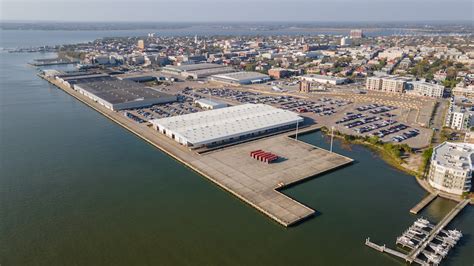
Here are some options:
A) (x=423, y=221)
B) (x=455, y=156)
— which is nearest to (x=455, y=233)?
(x=423, y=221)

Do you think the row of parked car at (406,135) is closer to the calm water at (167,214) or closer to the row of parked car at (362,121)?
the calm water at (167,214)

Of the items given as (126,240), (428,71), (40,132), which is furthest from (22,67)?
(428,71)

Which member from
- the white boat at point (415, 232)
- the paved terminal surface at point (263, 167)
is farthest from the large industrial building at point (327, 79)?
the white boat at point (415, 232)

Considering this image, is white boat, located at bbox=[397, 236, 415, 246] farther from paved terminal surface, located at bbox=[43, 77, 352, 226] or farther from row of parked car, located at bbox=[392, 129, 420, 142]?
row of parked car, located at bbox=[392, 129, 420, 142]

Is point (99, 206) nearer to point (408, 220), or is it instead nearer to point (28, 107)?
point (408, 220)

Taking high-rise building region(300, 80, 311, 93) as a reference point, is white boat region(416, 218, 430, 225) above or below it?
below

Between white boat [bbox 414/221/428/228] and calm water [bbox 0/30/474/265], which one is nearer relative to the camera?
calm water [bbox 0/30/474/265]

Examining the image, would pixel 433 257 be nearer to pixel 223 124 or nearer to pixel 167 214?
pixel 167 214

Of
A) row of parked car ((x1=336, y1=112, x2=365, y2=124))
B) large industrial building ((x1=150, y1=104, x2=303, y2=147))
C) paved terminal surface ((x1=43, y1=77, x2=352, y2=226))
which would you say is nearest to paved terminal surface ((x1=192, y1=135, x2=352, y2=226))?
paved terminal surface ((x1=43, y1=77, x2=352, y2=226))
